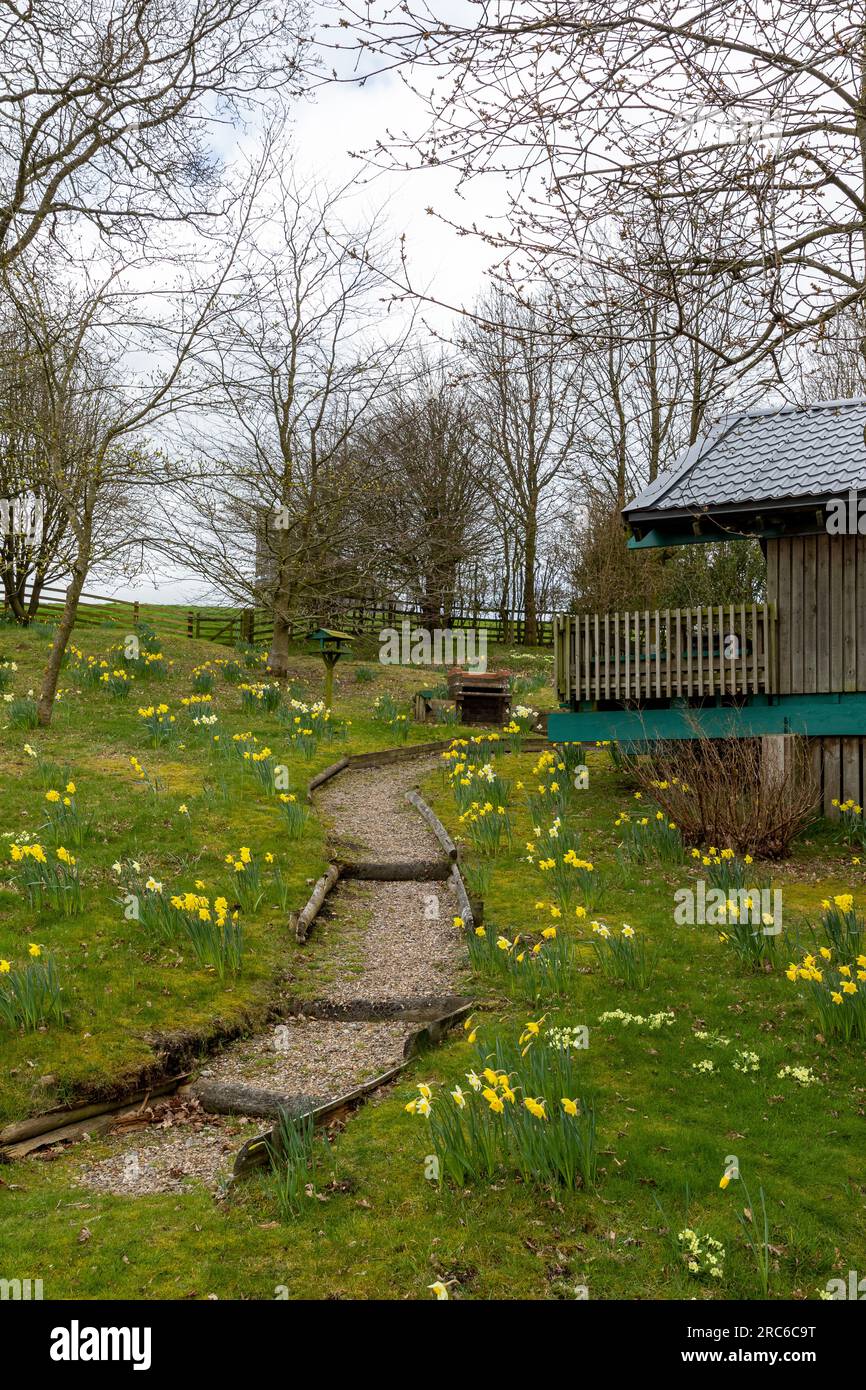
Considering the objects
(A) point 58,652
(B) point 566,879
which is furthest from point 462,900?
(A) point 58,652

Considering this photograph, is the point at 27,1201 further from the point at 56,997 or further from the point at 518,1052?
the point at 518,1052

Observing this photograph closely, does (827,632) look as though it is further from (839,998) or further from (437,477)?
(437,477)

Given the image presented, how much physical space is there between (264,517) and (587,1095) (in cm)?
1757

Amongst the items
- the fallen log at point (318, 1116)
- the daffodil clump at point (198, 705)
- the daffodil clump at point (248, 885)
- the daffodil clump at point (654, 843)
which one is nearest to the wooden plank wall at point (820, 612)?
the daffodil clump at point (654, 843)

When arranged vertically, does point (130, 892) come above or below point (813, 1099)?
above

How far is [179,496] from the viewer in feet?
68.2

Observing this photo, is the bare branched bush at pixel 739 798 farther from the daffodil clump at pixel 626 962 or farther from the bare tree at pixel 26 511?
the bare tree at pixel 26 511

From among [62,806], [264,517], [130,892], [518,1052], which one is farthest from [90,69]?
[264,517]

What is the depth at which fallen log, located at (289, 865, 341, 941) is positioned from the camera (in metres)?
8.38

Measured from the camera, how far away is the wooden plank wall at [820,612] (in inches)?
463

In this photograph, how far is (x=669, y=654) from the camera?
1223 centimetres

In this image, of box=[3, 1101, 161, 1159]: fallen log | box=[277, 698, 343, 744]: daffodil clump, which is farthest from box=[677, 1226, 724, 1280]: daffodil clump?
box=[277, 698, 343, 744]: daffodil clump

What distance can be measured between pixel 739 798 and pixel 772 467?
4.77 meters

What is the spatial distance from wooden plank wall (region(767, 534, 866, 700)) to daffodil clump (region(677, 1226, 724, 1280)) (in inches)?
348
